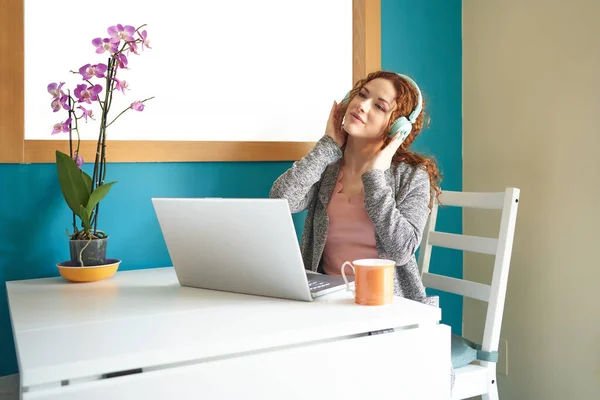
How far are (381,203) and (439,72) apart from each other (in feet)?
3.08

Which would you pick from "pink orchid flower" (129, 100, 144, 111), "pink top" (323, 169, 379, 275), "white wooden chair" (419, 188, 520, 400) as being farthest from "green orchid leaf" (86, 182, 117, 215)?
"white wooden chair" (419, 188, 520, 400)

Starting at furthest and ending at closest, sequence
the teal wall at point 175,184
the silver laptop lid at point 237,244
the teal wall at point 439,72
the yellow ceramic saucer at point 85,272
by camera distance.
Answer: the teal wall at point 439,72
the teal wall at point 175,184
the yellow ceramic saucer at point 85,272
the silver laptop lid at point 237,244

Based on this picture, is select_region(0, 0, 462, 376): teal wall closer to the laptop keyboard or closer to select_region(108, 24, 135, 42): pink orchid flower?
select_region(108, 24, 135, 42): pink orchid flower

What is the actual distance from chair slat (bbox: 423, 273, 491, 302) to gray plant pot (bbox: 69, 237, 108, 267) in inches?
42.5

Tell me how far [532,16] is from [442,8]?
36 cm

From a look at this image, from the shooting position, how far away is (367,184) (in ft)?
5.09

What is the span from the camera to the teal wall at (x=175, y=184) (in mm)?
1548

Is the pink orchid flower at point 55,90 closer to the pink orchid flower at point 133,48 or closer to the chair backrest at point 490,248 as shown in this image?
the pink orchid flower at point 133,48

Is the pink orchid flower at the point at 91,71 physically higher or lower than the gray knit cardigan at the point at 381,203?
higher

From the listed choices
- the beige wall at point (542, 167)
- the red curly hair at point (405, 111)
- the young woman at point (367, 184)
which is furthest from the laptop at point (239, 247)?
the beige wall at point (542, 167)

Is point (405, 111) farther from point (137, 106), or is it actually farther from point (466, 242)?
point (137, 106)

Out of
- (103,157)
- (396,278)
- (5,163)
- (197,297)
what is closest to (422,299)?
(396,278)

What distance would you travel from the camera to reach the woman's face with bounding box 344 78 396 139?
5.46ft

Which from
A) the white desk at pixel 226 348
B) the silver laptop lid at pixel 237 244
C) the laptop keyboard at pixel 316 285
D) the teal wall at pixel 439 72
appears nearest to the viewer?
the white desk at pixel 226 348
